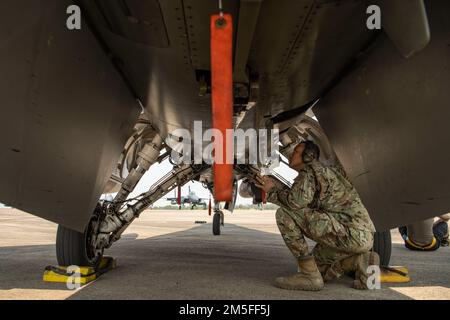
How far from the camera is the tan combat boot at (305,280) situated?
2986 millimetres

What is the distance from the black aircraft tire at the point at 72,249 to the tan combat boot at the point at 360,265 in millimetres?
2681

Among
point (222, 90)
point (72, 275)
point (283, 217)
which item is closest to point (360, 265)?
point (283, 217)

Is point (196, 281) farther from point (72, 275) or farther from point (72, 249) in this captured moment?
point (72, 249)

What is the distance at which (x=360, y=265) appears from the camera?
320 centimetres

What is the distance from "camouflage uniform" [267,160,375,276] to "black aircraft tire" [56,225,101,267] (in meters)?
2.09

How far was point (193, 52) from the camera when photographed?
2322 millimetres

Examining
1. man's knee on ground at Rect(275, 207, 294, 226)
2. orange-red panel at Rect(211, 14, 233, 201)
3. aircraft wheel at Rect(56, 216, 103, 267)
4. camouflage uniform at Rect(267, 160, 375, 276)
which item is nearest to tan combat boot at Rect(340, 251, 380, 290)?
camouflage uniform at Rect(267, 160, 375, 276)

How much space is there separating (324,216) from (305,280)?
59 centimetres

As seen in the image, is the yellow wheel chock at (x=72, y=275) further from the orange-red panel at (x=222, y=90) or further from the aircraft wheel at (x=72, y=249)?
the orange-red panel at (x=222, y=90)

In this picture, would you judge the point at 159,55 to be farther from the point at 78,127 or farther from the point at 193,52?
the point at 78,127

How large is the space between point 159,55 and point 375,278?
271 centimetres

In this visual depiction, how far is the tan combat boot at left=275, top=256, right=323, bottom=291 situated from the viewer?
9.80 feet

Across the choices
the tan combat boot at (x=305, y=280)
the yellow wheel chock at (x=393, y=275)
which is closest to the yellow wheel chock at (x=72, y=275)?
the tan combat boot at (x=305, y=280)

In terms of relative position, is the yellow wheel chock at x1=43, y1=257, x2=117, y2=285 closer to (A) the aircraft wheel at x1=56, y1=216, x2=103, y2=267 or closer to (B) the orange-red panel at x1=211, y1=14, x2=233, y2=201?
(A) the aircraft wheel at x1=56, y1=216, x2=103, y2=267
